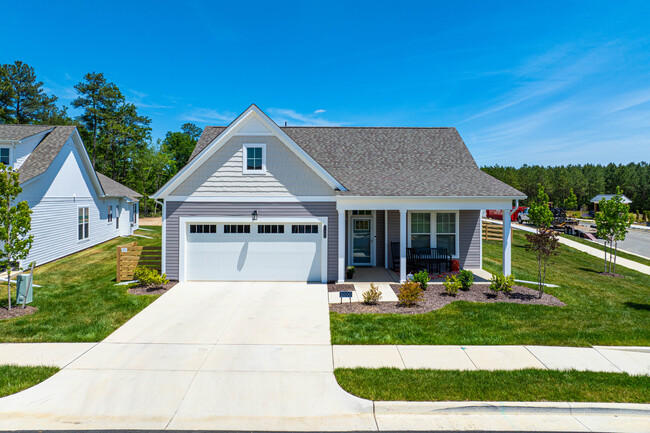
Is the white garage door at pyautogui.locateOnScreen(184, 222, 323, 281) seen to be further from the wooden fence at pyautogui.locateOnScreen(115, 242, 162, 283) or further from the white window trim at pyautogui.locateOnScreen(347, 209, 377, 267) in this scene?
the white window trim at pyautogui.locateOnScreen(347, 209, 377, 267)

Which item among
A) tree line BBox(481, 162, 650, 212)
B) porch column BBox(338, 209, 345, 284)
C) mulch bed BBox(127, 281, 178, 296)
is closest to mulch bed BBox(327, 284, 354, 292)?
porch column BBox(338, 209, 345, 284)

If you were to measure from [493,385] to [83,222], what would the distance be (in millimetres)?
22807

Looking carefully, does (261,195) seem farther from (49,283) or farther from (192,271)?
(49,283)

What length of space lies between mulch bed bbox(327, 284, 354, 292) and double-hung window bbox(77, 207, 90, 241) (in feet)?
53.5

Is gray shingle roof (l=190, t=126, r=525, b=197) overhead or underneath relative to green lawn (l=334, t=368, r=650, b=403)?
overhead

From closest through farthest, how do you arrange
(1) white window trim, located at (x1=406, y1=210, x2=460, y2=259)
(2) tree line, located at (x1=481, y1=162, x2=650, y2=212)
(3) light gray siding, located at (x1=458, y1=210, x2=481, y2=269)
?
(1) white window trim, located at (x1=406, y1=210, x2=460, y2=259)
(3) light gray siding, located at (x1=458, y1=210, x2=481, y2=269)
(2) tree line, located at (x1=481, y1=162, x2=650, y2=212)

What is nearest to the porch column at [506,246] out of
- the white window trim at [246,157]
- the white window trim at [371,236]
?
the white window trim at [371,236]

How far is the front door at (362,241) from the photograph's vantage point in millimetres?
15828

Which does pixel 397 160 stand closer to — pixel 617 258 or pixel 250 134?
pixel 250 134

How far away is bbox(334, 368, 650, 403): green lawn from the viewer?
18.6 feet

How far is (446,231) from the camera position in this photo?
15.4 meters

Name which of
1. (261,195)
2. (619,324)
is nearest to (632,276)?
(619,324)

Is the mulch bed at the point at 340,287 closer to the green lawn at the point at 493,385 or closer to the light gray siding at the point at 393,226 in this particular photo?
the light gray siding at the point at 393,226

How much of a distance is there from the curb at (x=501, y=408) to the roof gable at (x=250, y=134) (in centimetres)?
867
